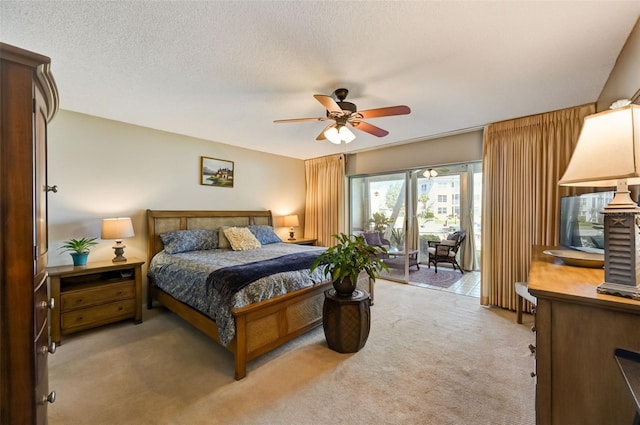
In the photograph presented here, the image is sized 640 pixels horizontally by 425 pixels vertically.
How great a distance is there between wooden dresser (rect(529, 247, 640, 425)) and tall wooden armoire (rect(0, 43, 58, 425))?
1816mm

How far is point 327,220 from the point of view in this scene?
5418 mm

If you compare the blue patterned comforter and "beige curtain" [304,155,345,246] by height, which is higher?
"beige curtain" [304,155,345,246]

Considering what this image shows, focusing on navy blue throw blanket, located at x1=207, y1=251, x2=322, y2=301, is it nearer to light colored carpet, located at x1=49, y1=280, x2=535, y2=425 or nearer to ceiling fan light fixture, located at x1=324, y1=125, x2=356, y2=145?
light colored carpet, located at x1=49, y1=280, x2=535, y2=425

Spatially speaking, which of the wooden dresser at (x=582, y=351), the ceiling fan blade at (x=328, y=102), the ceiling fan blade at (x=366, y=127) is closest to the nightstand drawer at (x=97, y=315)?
the ceiling fan blade at (x=328, y=102)

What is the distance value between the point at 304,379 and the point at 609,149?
7.21 feet

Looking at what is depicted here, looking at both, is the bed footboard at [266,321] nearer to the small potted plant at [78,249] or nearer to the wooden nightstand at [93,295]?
the wooden nightstand at [93,295]

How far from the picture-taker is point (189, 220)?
13.0 feet

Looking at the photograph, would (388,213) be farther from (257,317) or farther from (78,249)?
(78,249)

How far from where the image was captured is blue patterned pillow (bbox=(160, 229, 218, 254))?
11.4ft

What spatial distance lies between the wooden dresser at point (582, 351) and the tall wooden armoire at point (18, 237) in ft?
5.96

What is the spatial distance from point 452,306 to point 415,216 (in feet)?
7.75

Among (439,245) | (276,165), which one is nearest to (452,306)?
(439,245)

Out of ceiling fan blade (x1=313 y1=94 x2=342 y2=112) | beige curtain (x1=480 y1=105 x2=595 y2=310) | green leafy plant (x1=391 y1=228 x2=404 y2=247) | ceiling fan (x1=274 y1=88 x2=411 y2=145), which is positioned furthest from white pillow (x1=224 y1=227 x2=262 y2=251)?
beige curtain (x1=480 y1=105 x2=595 y2=310)

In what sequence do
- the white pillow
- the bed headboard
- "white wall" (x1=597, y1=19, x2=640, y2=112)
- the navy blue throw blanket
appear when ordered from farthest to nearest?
the white pillow
the bed headboard
the navy blue throw blanket
"white wall" (x1=597, y1=19, x2=640, y2=112)
